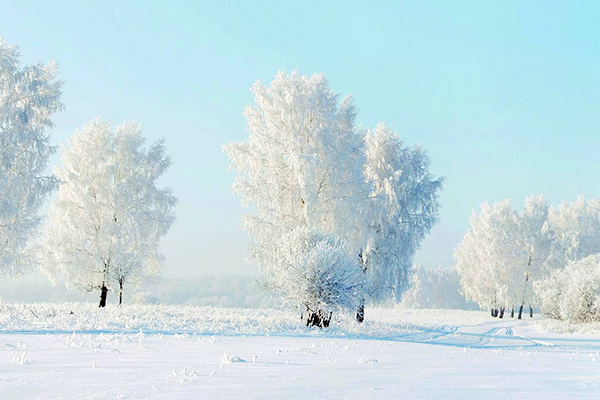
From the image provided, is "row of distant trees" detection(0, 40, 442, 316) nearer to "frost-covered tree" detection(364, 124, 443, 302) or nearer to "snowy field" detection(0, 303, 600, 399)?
"frost-covered tree" detection(364, 124, 443, 302)

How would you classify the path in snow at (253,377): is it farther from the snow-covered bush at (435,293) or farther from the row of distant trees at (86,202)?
the snow-covered bush at (435,293)

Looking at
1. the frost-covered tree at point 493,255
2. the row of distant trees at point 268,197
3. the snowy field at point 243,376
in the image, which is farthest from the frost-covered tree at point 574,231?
the snowy field at point 243,376

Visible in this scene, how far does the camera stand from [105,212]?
2419 cm

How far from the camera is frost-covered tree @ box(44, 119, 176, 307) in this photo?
23.5 meters

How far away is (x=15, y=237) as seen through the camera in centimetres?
1900

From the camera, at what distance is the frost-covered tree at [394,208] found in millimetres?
24031

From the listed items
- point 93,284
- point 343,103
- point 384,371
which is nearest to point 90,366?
point 384,371

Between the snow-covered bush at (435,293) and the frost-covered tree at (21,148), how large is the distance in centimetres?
7356

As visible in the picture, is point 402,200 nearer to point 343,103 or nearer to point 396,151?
point 396,151

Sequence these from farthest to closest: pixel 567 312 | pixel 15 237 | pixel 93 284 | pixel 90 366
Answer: pixel 567 312
pixel 93 284
pixel 15 237
pixel 90 366

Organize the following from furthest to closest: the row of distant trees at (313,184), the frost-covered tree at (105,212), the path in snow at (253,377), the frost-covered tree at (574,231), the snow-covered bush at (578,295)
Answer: the frost-covered tree at (574,231), the snow-covered bush at (578,295), the frost-covered tree at (105,212), the row of distant trees at (313,184), the path in snow at (253,377)

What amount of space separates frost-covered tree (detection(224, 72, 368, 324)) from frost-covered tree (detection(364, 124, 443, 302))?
2.44 m

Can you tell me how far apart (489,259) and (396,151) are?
83.0ft

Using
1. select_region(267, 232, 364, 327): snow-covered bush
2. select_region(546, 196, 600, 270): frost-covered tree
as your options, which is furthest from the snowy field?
select_region(546, 196, 600, 270): frost-covered tree
